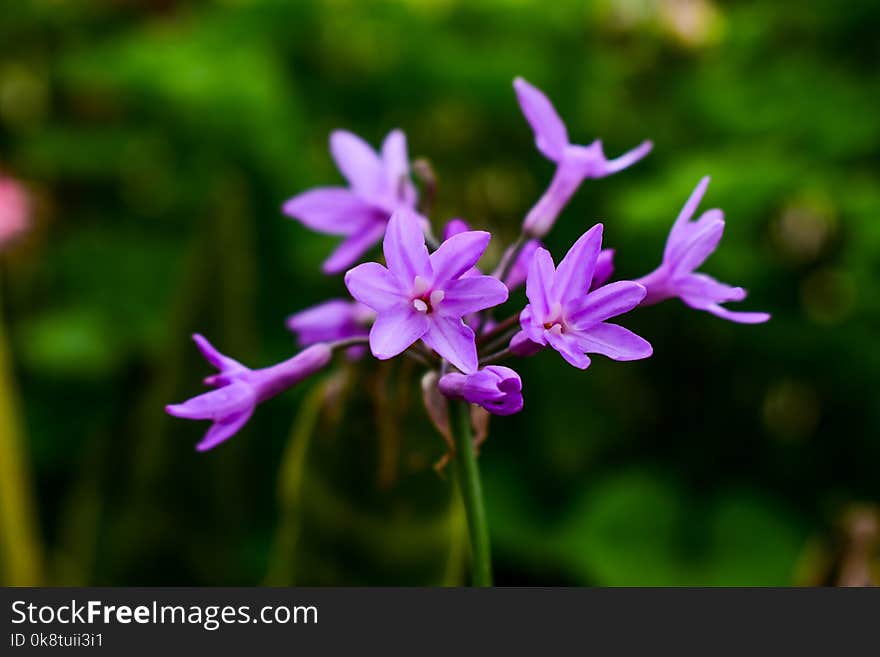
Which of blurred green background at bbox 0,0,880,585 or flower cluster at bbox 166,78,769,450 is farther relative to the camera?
blurred green background at bbox 0,0,880,585

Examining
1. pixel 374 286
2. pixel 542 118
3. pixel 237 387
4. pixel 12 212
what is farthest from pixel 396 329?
pixel 12 212

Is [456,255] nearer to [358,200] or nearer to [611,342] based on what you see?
[611,342]

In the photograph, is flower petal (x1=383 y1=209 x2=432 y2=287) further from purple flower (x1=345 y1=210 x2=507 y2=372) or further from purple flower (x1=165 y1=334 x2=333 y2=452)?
purple flower (x1=165 y1=334 x2=333 y2=452)

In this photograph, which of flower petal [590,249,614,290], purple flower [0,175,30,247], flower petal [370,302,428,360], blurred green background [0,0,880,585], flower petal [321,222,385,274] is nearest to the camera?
flower petal [370,302,428,360]

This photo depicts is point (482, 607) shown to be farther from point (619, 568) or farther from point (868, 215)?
point (868, 215)

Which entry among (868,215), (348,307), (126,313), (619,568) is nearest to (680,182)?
(868,215)

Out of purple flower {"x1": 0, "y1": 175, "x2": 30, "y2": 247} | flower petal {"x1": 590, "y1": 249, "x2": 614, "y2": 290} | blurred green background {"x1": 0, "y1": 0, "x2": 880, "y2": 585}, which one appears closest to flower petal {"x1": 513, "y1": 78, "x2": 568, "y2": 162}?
flower petal {"x1": 590, "y1": 249, "x2": 614, "y2": 290}
